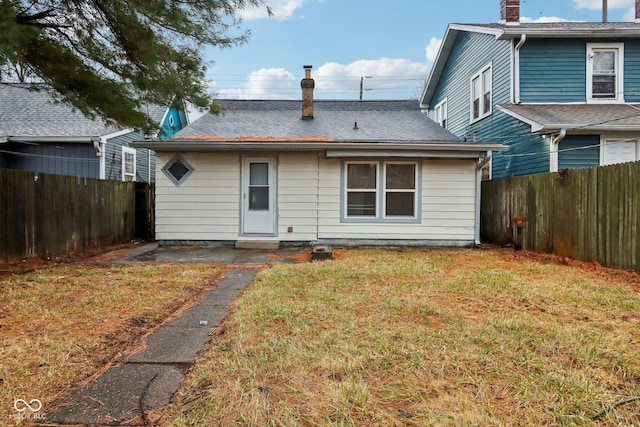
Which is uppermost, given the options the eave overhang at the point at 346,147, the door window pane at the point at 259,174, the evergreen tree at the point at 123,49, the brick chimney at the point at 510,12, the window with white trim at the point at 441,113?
the brick chimney at the point at 510,12

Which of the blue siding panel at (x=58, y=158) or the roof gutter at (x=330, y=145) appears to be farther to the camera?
the blue siding panel at (x=58, y=158)

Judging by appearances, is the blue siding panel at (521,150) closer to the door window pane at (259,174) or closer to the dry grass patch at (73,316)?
the door window pane at (259,174)

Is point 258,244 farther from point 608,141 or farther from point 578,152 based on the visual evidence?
point 608,141

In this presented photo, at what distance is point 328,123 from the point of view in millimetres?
10883

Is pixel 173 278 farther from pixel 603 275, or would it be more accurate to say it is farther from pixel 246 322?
pixel 603 275

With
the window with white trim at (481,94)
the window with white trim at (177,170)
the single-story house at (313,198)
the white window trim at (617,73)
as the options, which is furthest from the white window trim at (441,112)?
the window with white trim at (177,170)

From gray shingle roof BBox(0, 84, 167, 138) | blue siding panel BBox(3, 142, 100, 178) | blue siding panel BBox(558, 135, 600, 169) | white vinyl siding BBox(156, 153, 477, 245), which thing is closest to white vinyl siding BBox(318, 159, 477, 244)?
white vinyl siding BBox(156, 153, 477, 245)

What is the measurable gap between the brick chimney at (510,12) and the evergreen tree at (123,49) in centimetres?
975

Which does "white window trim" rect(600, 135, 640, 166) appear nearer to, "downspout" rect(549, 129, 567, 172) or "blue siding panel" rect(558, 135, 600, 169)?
"blue siding panel" rect(558, 135, 600, 169)

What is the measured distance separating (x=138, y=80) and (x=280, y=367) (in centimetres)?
527

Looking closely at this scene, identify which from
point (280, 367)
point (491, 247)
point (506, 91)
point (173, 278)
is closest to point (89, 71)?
point (173, 278)

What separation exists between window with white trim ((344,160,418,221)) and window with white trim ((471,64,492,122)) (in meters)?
4.87

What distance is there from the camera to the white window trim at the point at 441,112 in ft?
53.0

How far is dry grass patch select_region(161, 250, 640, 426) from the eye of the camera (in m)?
1.96
